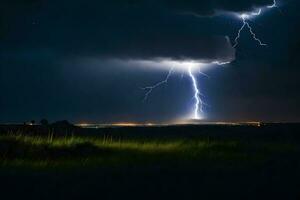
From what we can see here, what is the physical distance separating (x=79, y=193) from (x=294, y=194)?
3843 mm

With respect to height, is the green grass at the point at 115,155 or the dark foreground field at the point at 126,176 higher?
the green grass at the point at 115,155

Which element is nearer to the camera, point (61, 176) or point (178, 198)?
point (178, 198)

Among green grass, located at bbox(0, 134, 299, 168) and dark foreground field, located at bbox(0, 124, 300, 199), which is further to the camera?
green grass, located at bbox(0, 134, 299, 168)

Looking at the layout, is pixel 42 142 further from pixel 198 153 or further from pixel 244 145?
pixel 244 145

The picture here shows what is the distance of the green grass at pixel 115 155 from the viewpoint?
1998 cm

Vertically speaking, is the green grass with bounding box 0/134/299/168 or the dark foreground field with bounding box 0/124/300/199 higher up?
the green grass with bounding box 0/134/299/168

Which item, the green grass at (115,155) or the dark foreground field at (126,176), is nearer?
the dark foreground field at (126,176)

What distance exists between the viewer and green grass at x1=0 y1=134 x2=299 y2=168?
20.0 meters

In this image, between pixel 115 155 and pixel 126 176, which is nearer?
pixel 126 176

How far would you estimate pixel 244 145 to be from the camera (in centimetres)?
3017

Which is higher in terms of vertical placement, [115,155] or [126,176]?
[115,155]

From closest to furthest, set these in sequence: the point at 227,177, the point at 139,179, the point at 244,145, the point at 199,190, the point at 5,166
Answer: the point at 199,190
the point at 139,179
the point at 227,177
the point at 5,166
the point at 244,145

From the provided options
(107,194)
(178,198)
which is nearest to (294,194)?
(178,198)

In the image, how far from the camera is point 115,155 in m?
24.3
